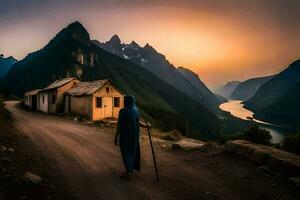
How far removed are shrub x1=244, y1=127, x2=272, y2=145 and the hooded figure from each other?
10171 mm

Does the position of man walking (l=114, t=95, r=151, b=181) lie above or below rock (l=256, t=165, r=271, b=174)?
above

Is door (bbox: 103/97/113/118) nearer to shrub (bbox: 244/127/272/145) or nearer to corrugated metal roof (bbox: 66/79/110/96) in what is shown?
corrugated metal roof (bbox: 66/79/110/96)

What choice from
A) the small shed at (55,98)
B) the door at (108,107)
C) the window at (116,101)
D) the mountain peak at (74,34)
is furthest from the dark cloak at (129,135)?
the mountain peak at (74,34)

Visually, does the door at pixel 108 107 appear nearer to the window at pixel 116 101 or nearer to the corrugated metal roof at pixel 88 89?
the window at pixel 116 101

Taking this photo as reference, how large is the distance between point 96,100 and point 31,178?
27467 mm

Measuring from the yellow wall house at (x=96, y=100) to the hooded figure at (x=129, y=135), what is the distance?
25788mm

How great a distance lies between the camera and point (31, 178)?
696 centimetres

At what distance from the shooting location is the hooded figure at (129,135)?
25.6 feet

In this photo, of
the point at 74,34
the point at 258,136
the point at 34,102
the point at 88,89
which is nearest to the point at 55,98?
the point at 88,89

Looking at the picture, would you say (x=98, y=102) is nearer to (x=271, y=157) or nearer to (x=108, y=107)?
(x=108, y=107)

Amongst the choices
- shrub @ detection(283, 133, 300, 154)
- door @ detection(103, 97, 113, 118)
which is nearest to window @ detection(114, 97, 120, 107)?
door @ detection(103, 97, 113, 118)

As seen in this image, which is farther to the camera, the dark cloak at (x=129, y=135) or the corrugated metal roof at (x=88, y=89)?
the corrugated metal roof at (x=88, y=89)

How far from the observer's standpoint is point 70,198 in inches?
244

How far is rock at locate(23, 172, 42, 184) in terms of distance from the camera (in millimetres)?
6812
